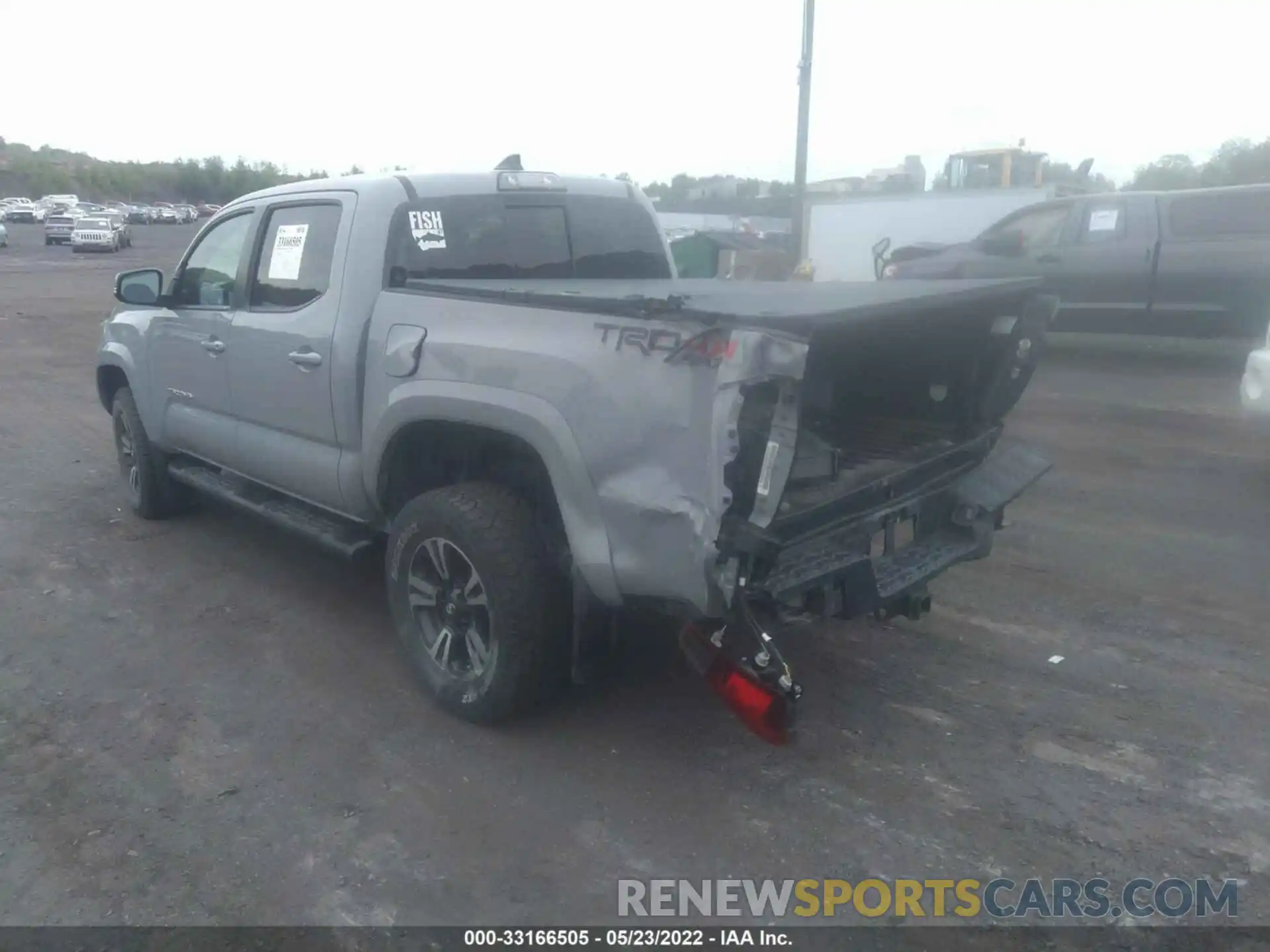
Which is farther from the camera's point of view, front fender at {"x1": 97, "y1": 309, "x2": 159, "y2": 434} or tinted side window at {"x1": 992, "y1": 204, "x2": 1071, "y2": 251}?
tinted side window at {"x1": 992, "y1": 204, "x2": 1071, "y2": 251}

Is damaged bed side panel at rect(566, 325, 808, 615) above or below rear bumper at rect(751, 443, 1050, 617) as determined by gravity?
above

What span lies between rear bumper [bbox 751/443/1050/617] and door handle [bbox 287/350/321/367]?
7.36 feet

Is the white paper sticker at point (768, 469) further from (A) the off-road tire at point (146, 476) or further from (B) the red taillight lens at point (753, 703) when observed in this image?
(A) the off-road tire at point (146, 476)

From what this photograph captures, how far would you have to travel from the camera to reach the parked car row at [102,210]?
60397 millimetres

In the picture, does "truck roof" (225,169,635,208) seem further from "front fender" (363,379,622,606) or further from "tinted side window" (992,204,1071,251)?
"tinted side window" (992,204,1071,251)

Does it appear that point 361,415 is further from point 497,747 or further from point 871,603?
point 871,603

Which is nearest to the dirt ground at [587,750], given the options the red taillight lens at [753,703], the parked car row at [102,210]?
the red taillight lens at [753,703]

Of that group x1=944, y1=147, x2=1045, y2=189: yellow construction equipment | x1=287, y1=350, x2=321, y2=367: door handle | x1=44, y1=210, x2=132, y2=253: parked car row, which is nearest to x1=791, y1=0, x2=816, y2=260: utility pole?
x1=944, y1=147, x2=1045, y2=189: yellow construction equipment

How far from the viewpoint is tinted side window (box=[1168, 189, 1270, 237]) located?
10930 mm

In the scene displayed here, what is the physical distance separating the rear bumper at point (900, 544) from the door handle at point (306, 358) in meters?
2.24

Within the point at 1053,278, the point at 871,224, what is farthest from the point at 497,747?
the point at 871,224

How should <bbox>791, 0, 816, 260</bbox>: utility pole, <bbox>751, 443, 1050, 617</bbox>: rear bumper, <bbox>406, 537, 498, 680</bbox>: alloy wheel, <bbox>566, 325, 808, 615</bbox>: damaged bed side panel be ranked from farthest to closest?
<bbox>791, 0, 816, 260</bbox>: utility pole → <bbox>406, 537, 498, 680</bbox>: alloy wheel → <bbox>751, 443, 1050, 617</bbox>: rear bumper → <bbox>566, 325, 808, 615</bbox>: damaged bed side panel

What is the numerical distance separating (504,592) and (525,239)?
1902mm

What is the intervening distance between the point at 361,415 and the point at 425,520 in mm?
641
